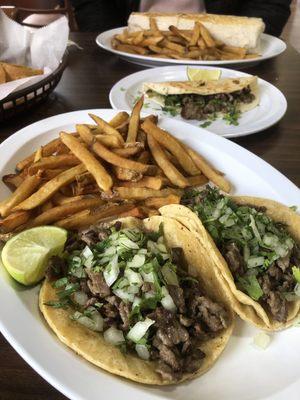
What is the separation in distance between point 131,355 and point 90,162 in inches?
36.0

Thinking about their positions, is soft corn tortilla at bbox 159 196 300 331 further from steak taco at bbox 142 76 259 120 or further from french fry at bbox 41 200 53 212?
steak taco at bbox 142 76 259 120

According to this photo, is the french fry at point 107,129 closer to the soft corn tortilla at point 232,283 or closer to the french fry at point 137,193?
the french fry at point 137,193

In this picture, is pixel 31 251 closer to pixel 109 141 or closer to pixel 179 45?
pixel 109 141

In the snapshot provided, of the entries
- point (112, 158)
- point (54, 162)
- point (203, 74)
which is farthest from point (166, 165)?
point (203, 74)

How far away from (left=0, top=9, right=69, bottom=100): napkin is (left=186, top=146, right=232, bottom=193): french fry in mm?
1264

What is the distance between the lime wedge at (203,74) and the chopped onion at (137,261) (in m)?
2.00

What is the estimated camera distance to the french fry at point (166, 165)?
76.4 inches

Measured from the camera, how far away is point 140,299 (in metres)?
1.30

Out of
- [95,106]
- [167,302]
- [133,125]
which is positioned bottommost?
[95,106]

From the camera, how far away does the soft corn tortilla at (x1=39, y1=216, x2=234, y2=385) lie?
1.13m

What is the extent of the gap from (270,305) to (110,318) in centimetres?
53

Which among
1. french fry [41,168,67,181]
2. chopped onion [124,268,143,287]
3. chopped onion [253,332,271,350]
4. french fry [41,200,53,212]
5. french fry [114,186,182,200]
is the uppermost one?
chopped onion [124,268,143,287]

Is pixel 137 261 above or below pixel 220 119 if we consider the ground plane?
above

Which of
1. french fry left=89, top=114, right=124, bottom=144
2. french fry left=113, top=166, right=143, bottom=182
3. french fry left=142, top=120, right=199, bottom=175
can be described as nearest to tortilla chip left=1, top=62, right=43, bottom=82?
french fry left=89, top=114, right=124, bottom=144
